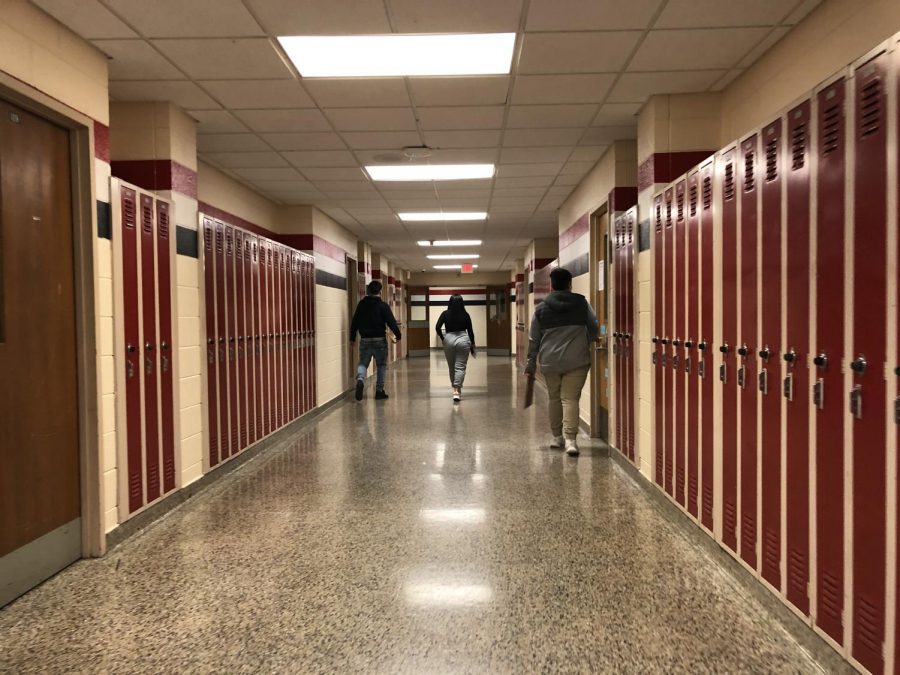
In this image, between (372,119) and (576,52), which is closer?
(576,52)

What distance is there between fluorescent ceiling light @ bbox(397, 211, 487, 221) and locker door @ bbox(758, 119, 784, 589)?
639 centimetres

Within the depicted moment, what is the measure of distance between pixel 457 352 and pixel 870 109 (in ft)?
22.4

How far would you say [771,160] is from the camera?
230cm

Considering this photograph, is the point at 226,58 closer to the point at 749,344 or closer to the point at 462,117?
the point at 462,117

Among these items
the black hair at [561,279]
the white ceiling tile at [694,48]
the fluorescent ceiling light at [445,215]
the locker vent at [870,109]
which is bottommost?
the black hair at [561,279]

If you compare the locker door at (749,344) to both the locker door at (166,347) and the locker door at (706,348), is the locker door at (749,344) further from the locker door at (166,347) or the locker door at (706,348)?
the locker door at (166,347)

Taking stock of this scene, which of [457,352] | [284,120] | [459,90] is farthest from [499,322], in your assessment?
[459,90]

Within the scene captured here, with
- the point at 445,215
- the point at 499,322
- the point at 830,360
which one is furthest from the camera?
the point at 499,322

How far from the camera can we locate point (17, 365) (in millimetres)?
2494

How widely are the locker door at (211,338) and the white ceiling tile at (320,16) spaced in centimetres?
176

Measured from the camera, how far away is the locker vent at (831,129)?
1883 mm

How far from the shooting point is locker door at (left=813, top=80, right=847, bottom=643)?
73.0 inches

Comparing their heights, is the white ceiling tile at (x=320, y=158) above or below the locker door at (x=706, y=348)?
above

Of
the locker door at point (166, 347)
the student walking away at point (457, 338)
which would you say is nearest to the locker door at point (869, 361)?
the locker door at point (166, 347)
